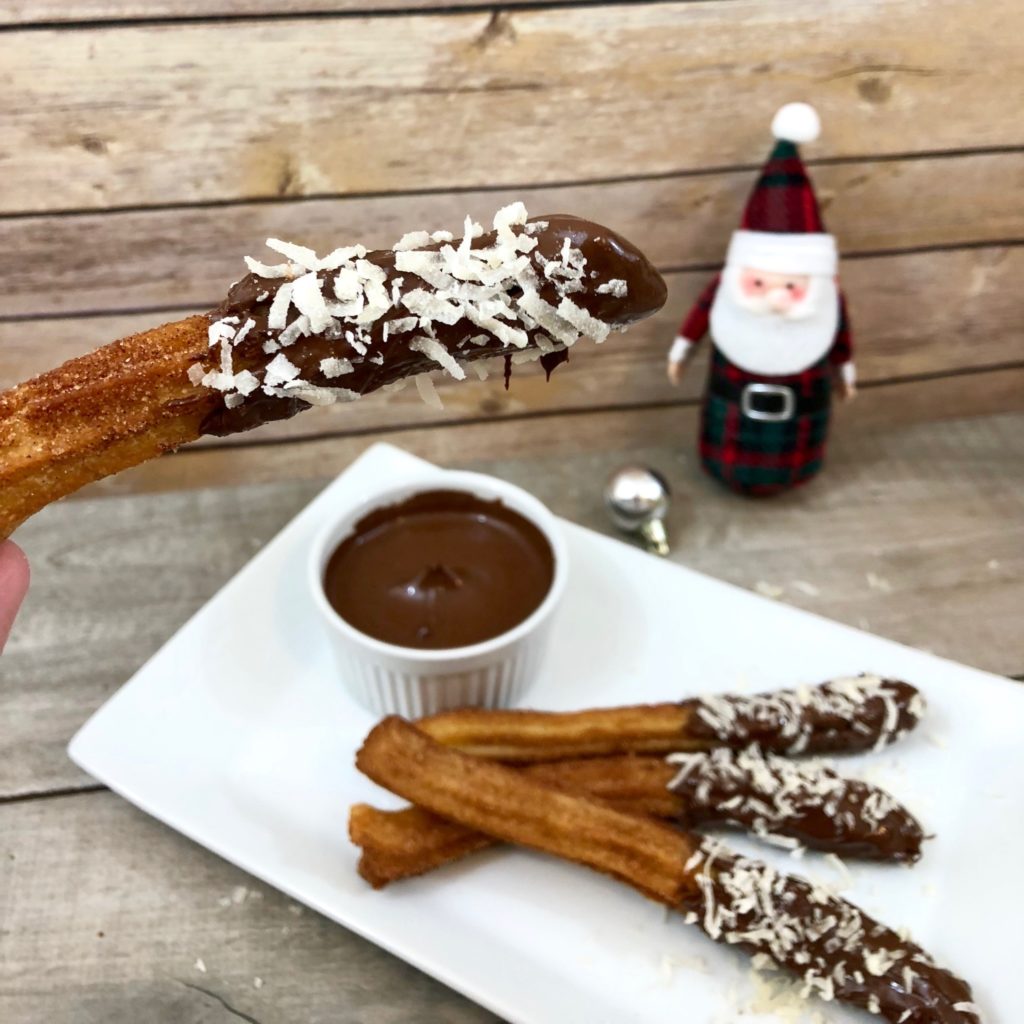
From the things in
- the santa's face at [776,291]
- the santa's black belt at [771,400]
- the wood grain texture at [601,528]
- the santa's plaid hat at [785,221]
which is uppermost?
the santa's plaid hat at [785,221]

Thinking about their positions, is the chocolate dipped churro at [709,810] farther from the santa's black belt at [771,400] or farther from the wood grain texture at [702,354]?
the wood grain texture at [702,354]

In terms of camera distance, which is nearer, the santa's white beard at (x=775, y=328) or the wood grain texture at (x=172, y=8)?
the wood grain texture at (x=172, y=8)

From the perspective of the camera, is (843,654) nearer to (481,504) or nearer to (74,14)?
(481,504)

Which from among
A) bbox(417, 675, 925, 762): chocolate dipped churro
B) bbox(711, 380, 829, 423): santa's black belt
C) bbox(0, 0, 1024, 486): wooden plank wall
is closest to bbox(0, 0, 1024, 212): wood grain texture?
bbox(0, 0, 1024, 486): wooden plank wall

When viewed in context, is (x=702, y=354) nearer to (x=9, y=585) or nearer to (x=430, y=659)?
(x=430, y=659)

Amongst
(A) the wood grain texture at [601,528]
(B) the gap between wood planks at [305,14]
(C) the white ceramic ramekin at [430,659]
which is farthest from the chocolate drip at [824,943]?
(B) the gap between wood planks at [305,14]

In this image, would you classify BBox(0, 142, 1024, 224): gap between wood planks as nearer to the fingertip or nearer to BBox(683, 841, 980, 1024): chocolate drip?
the fingertip
